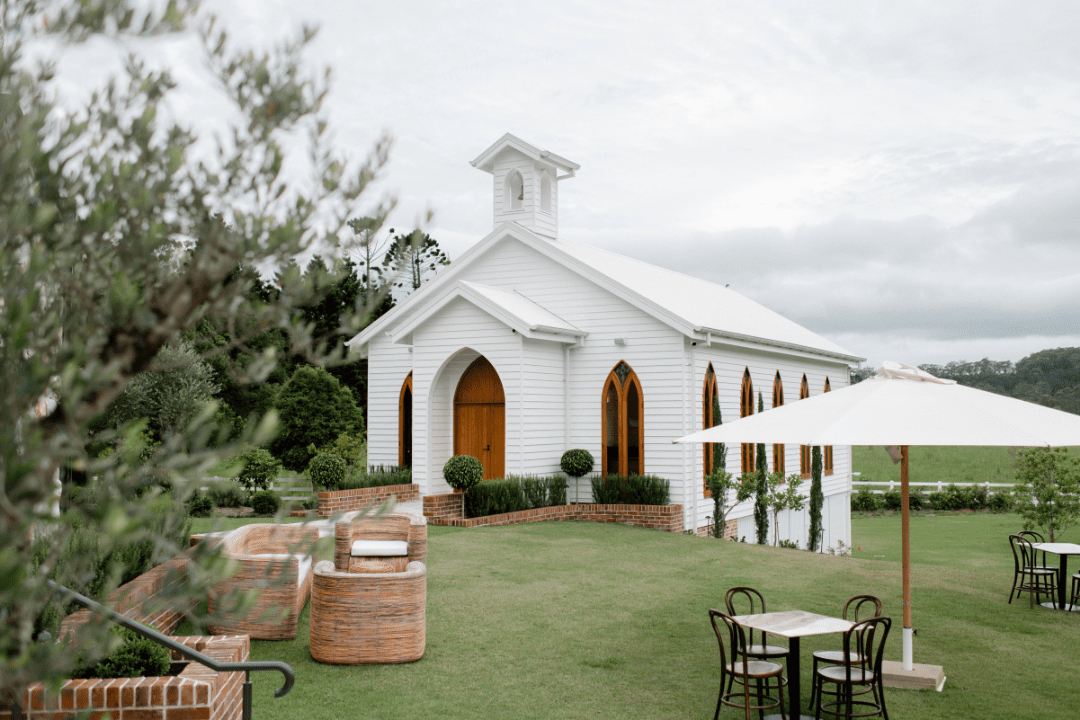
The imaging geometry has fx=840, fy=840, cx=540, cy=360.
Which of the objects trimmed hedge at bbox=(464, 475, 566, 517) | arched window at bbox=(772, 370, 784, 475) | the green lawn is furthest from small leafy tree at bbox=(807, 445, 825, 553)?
the green lawn

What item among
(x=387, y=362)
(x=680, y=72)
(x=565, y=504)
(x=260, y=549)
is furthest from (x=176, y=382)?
(x=680, y=72)

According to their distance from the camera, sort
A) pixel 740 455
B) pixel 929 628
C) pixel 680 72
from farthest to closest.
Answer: pixel 740 455 < pixel 680 72 < pixel 929 628

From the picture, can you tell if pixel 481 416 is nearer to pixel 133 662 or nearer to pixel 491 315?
pixel 491 315

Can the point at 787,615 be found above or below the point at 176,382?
below

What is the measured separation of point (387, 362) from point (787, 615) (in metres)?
16.6

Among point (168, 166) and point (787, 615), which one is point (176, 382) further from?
point (168, 166)

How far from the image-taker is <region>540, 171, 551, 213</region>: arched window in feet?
72.4

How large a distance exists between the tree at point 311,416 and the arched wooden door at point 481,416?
1147 cm

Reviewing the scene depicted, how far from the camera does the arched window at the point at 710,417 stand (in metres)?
19.9

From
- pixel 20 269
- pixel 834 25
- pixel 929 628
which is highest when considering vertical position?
pixel 834 25

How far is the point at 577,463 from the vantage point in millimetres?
18641

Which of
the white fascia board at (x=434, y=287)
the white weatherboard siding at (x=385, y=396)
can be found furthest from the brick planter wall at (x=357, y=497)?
the white fascia board at (x=434, y=287)

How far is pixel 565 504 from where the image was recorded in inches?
736

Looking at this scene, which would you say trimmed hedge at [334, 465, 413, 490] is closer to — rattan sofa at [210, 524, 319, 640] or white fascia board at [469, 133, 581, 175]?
white fascia board at [469, 133, 581, 175]
